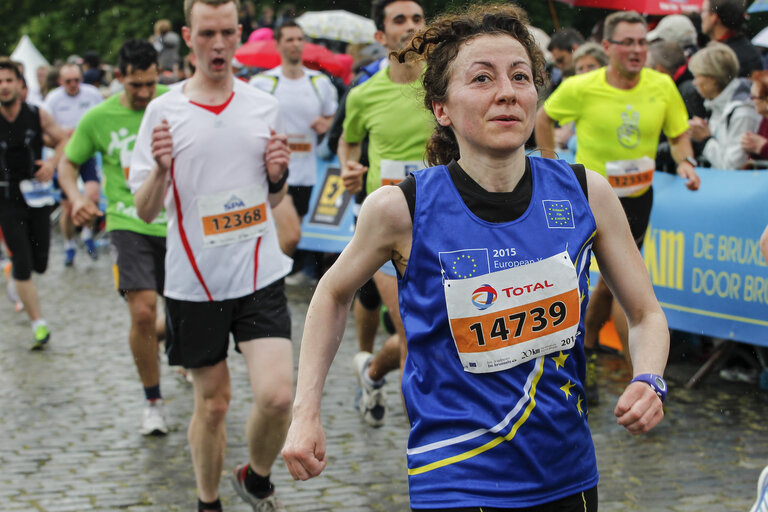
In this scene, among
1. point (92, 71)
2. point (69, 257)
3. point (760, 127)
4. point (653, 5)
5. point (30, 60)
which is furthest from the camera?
point (30, 60)

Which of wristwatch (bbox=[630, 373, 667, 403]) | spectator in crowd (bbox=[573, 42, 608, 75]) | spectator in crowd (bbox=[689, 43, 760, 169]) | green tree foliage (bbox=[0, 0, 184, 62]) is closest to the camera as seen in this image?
wristwatch (bbox=[630, 373, 667, 403])

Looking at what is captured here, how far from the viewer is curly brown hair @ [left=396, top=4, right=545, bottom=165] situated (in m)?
2.95

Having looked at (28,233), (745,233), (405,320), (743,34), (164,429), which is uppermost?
(405,320)

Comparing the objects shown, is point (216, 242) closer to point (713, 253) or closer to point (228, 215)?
point (228, 215)

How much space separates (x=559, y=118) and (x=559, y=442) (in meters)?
4.69

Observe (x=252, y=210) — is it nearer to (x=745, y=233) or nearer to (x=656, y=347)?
(x=656, y=347)

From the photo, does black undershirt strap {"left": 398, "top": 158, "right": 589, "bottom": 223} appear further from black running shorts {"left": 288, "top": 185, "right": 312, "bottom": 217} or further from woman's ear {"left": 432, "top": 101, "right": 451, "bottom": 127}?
black running shorts {"left": 288, "top": 185, "right": 312, "bottom": 217}

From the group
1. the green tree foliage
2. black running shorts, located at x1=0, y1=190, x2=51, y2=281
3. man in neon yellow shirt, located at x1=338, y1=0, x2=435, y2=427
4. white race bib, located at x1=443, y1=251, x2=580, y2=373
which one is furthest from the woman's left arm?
the green tree foliage

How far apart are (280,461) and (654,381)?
3.76m

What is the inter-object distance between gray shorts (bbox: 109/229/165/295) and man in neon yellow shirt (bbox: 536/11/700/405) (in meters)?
2.65

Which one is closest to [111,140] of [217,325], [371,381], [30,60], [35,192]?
[371,381]

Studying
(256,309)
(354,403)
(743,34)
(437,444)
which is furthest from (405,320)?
(743,34)

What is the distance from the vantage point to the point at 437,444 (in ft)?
9.10

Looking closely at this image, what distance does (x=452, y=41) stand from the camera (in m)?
2.98
